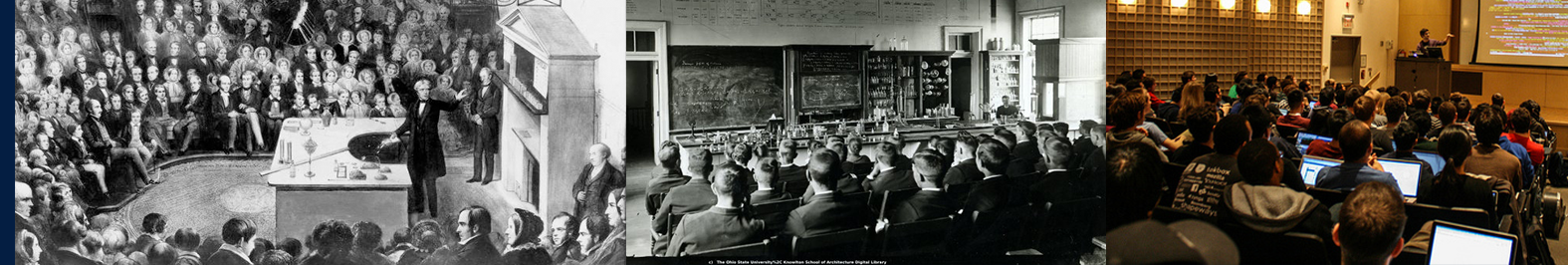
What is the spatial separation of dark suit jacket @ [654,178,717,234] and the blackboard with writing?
0.54 meters

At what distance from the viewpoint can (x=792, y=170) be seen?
15.0 ft

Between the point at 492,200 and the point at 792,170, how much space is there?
1297mm

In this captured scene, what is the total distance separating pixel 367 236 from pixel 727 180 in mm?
1572

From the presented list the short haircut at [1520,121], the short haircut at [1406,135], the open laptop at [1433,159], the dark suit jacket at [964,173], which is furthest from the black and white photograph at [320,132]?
the short haircut at [1520,121]

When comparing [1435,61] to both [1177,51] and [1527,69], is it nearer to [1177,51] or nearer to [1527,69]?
[1527,69]

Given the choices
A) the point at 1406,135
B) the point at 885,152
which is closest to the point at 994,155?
the point at 885,152

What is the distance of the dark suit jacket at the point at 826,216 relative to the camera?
459cm

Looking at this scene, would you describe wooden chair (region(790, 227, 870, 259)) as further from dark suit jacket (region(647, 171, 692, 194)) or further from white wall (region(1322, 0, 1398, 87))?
white wall (region(1322, 0, 1398, 87))

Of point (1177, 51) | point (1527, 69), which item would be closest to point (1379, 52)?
point (1527, 69)

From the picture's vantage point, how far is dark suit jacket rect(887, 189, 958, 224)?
4645mm

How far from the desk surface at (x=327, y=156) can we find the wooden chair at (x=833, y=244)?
171 cm

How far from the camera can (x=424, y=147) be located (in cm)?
455

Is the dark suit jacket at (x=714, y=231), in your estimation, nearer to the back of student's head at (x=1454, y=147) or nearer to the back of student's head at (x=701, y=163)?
the back of student's head at (x=701, y=163)

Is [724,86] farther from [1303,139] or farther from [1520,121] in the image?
[1520,121]
